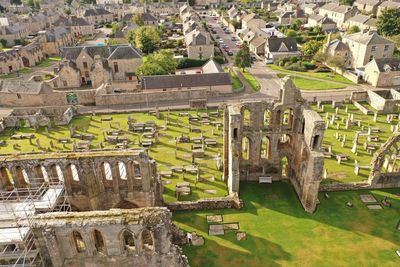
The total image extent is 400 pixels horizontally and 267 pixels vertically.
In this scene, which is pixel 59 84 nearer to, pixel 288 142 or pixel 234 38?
pixel 288 142

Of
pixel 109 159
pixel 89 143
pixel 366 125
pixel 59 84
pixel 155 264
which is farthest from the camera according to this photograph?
pixel 59 84

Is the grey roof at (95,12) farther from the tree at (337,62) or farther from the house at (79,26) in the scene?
the tree at (337,62)

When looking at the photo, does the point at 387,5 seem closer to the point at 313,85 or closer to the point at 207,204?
the point at 313,85

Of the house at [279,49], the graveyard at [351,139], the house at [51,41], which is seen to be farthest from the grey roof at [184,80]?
the house at [51,41]

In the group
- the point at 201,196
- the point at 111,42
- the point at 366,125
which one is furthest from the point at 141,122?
the point at 111,42

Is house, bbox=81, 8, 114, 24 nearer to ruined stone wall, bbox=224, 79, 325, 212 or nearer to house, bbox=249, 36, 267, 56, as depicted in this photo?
house, bbox=249, 36, 267, 56
